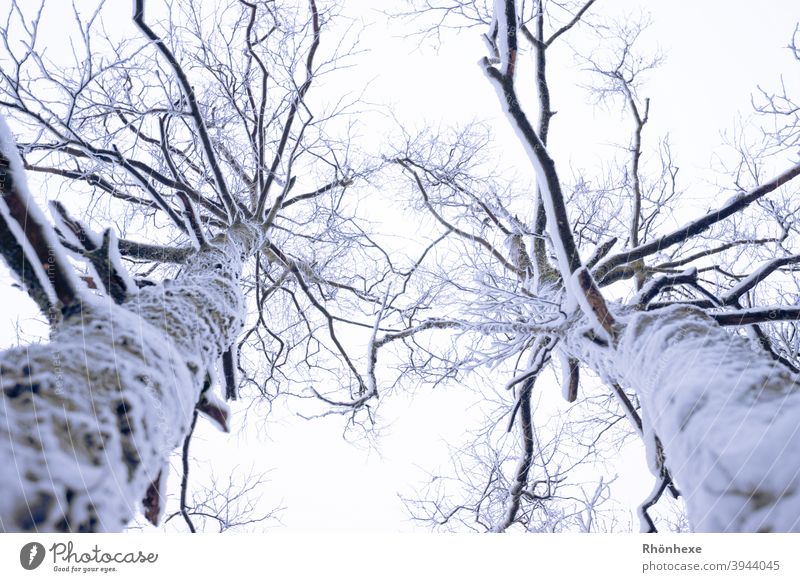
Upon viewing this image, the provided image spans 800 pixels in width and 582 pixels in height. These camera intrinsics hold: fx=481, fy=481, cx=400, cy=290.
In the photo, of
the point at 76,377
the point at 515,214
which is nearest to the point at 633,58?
the point at 515,214

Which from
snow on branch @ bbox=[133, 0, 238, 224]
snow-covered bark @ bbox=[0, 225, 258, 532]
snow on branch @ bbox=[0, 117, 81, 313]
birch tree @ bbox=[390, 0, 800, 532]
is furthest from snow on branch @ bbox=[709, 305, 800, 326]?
snow on branch @ bbox=[133, 0, 238, 224]

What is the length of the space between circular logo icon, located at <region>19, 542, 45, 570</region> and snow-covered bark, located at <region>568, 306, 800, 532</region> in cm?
133

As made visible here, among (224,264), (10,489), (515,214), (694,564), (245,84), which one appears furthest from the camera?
(515,214)

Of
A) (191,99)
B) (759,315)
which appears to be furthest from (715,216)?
(191,99)

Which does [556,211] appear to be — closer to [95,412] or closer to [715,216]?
[715,216]

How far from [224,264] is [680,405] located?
177 centimetres

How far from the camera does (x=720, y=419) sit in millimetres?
1027

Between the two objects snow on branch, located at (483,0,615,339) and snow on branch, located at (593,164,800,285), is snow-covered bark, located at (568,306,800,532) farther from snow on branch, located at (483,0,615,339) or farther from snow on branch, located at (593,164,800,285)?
snow on branch, located at (593,164,800,285)

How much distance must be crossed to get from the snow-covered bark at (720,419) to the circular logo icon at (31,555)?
133 cm

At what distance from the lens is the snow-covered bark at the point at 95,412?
0.79 m

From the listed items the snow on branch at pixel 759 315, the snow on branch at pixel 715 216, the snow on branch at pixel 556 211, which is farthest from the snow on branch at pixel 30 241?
the snow on branch at pixel 715 216

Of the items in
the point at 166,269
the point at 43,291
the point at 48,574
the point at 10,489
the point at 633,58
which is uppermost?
the point at 633,58

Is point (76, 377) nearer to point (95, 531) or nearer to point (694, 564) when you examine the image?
point (95, 531)

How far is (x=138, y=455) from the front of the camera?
0.98 metres
